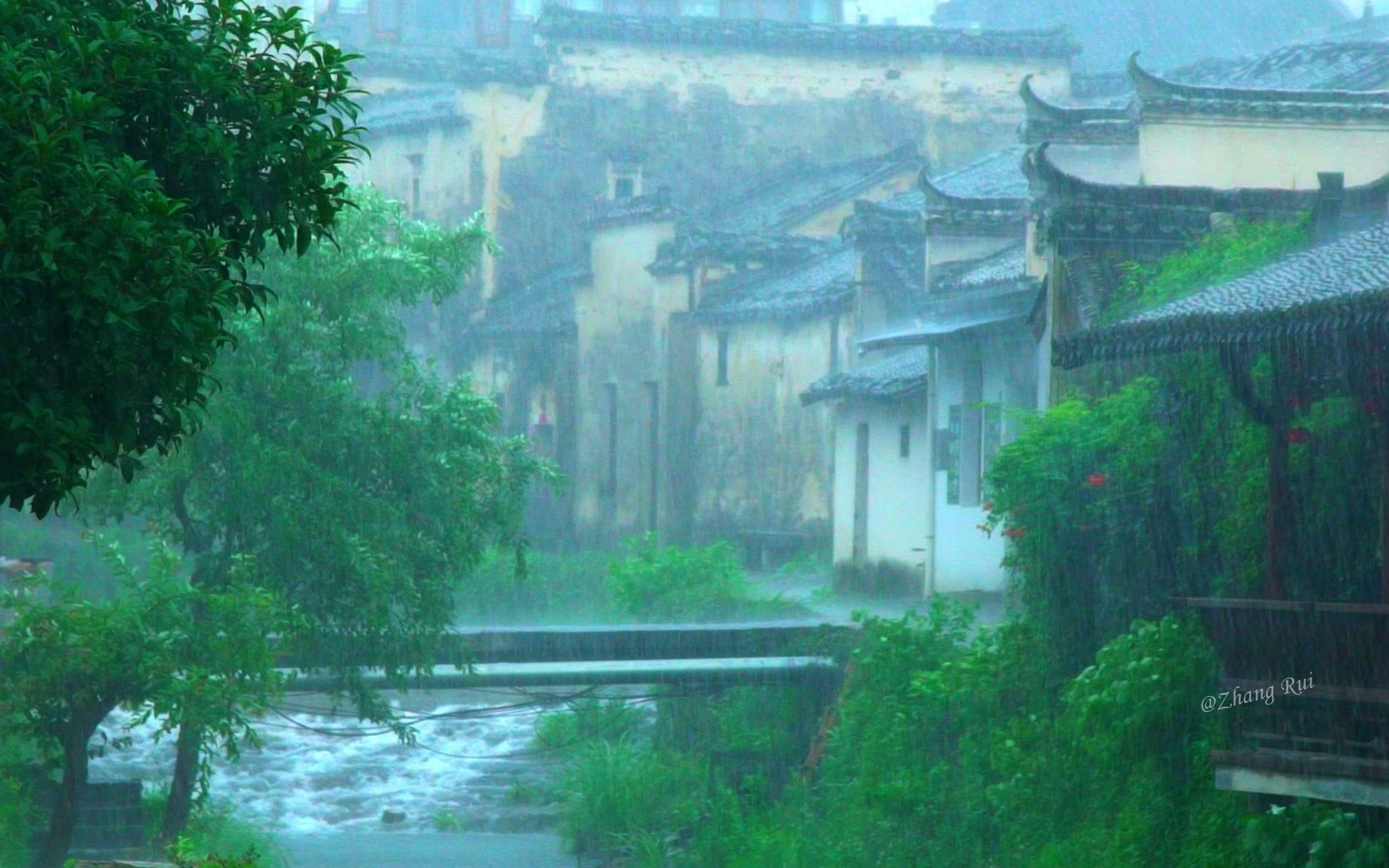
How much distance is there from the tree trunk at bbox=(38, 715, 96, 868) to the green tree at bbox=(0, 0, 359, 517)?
7964 mm

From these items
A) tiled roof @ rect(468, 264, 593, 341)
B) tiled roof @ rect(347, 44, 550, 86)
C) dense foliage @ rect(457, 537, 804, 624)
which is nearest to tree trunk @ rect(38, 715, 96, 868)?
dense foliage @ rect(457, 537, 804, 624)

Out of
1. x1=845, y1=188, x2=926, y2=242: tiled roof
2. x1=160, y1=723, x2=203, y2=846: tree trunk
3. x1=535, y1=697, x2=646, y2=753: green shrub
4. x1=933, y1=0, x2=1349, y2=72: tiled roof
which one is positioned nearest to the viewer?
x1=160, y1=723, x2=203, y2=846: tree trunk

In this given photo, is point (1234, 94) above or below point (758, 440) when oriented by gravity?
above

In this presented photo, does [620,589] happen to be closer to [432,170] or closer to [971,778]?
[971,778]

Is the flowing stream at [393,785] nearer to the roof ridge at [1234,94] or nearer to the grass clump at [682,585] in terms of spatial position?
the grass clump at [682,585]

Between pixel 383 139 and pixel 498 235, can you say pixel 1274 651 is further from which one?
pixel 383 139

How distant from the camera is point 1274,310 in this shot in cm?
796

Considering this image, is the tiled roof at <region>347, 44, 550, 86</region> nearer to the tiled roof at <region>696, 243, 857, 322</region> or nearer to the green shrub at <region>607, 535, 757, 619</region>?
the tiled roof at <region>696, 243, 857, 322</region>

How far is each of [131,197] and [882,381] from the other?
15.9 m

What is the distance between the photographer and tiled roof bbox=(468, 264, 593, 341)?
28.2 metres

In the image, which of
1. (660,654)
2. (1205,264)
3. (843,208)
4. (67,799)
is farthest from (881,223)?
(67,799)

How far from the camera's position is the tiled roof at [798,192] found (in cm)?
2592

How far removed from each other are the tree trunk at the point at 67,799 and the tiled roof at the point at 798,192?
584 inches

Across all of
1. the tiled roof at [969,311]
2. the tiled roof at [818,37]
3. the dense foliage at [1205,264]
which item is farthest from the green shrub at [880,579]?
the tiled roof at [818,37]
